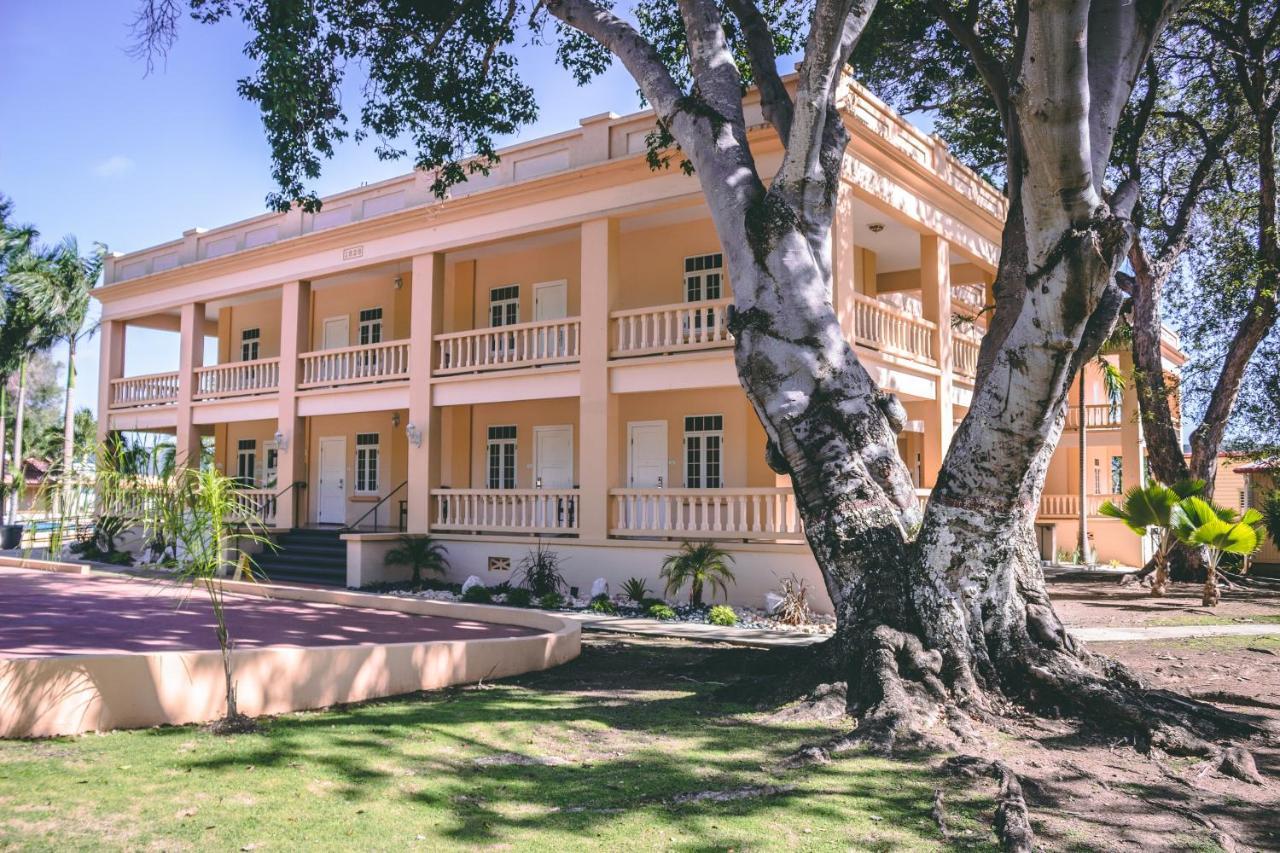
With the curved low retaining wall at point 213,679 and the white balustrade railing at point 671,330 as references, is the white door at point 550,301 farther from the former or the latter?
the curved low retaining wall at point 213,679

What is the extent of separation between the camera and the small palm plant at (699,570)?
14.2 metres

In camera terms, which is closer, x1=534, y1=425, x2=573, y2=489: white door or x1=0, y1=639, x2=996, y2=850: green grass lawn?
x1=0, y1=639, x2=996, y2=850: green grass lawn

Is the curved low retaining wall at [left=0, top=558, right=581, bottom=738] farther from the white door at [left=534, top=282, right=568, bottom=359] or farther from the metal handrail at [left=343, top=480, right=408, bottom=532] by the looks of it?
the metal handrail at [left=343, top=480, right=408, bottom=532]

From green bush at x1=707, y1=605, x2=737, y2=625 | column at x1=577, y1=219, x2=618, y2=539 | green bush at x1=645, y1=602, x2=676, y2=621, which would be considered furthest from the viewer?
column at x1=577, y1=219, x2=618, y2=539

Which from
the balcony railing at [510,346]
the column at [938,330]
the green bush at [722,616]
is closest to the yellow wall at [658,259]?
the balcony railing at [510,346]

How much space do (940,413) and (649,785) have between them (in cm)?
1348

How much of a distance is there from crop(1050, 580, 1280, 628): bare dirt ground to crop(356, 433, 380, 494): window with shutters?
592 inches

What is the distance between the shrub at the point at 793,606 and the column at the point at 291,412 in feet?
38.8

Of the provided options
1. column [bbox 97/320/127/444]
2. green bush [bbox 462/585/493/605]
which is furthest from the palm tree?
green bush [bbox 462/585/493/605]

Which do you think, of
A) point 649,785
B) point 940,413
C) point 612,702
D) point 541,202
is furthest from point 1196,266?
point 649,785

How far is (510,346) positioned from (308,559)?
590 centimetres

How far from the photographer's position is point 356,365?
20.0 metres

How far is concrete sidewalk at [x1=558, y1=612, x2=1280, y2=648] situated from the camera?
11.6 metres

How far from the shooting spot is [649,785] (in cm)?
537
